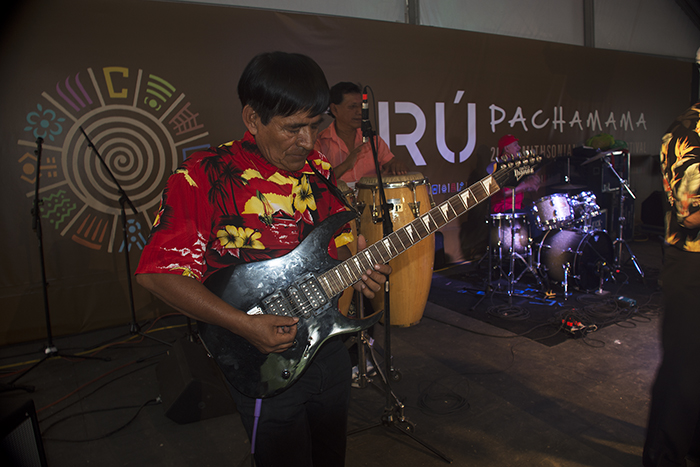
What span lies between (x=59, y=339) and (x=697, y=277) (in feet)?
16.7

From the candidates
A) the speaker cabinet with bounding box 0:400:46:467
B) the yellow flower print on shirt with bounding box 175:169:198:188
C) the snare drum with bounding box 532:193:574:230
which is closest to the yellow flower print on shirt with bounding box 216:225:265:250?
the yellow flower print on shirt with bounding box 175:169:198:188

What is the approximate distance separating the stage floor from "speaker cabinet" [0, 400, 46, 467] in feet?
4.34

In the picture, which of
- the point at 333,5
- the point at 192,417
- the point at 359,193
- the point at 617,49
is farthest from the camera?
the point at 617,49

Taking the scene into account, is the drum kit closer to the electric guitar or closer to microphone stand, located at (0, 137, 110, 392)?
the electric guitar

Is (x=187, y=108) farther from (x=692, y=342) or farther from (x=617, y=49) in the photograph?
(x=617, y=49)

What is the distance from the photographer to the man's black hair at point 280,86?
3.96ft

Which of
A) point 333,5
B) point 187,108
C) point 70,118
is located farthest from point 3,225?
point 333,5

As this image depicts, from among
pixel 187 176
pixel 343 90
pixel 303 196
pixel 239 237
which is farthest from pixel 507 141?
pixel 187 176

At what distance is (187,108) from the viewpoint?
458cm

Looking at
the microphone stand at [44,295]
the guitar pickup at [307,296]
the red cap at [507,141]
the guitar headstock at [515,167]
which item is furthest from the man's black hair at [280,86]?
the red cap at [507,141]

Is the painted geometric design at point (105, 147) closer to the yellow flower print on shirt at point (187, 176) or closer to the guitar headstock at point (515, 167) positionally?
the yellow flower print on shirt at point (187, 176)

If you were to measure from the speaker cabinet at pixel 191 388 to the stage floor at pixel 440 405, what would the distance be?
0.27 ft

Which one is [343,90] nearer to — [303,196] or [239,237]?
[303,196]

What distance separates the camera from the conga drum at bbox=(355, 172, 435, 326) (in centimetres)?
336
